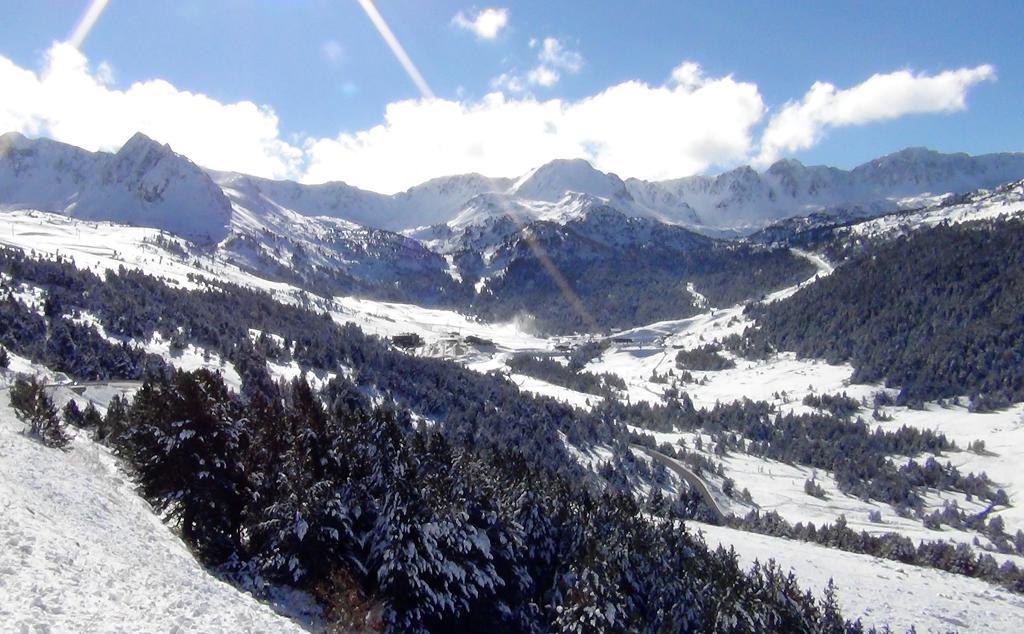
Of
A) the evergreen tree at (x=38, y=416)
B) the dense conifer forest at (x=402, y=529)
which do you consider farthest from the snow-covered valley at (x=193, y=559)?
the dense conifer forest at (x=402, y=529)

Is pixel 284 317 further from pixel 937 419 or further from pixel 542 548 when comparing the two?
pixel 937 419

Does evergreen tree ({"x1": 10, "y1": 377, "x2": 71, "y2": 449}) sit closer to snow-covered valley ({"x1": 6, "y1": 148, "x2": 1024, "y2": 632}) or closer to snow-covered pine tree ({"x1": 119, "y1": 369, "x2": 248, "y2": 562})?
Answer: snow-covered valley ({"x1": 6, "y1": 148, "x2": 1024, "y2": 632})

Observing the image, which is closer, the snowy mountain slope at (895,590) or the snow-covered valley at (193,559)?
the snow-covered valley at (193,559)

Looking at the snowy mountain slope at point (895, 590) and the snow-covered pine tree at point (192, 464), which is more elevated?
the snow-covered pine tree at point (192, 464)

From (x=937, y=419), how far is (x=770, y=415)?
43222 mm

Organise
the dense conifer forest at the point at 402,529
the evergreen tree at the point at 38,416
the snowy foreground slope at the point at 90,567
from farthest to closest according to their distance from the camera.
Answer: the evergreen tree at the point at 38,416 < the dense conifer forest at the point at 402,529 < the snowy foreground slope at the point at 90,567

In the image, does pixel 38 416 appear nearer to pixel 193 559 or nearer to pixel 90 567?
pixel 193 559

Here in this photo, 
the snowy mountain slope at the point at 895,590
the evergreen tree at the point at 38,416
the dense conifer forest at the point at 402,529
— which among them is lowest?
the snowy mountain slope at the point at 895,590

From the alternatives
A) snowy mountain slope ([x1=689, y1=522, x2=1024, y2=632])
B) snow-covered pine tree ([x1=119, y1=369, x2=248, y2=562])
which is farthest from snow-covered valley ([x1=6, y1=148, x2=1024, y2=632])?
snow-covered pine tree ([x1=119, y1=369, x2=248, y2=562])

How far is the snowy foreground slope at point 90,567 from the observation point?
16.3 metres

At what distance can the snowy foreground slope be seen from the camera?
53.6 feet

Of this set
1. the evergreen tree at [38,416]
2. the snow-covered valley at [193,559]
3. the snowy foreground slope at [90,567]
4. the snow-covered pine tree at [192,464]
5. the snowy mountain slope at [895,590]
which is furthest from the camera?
the snowy mountain slope at [895,590]

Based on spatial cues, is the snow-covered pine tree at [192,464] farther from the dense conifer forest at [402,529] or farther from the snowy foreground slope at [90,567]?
the snowy foreground slope at [90,567]

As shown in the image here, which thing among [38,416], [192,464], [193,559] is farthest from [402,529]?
[38,416]
